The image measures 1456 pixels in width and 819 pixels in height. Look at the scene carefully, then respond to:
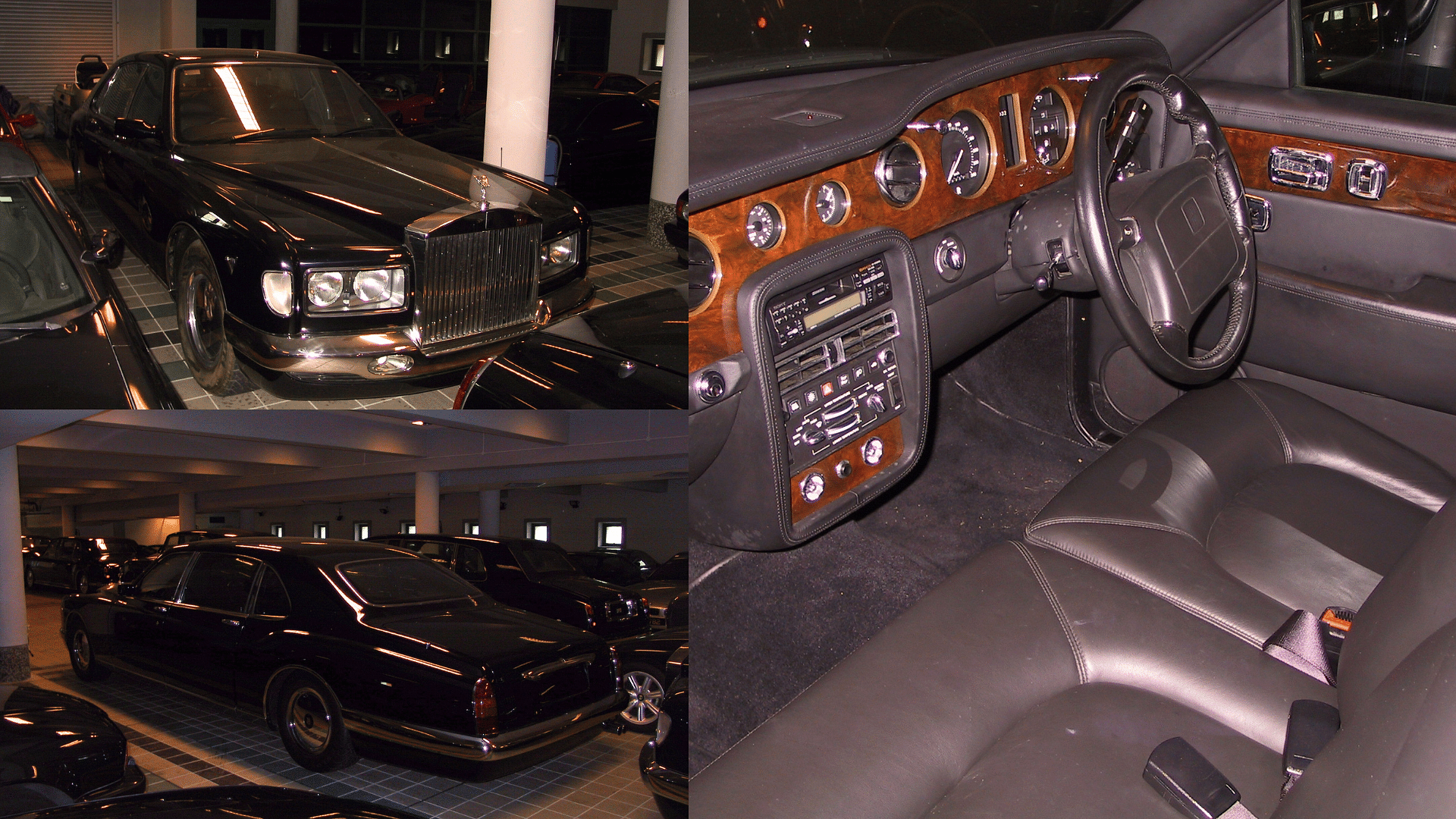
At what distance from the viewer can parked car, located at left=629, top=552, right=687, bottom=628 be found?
3.97 feet

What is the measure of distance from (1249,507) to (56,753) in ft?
6.05

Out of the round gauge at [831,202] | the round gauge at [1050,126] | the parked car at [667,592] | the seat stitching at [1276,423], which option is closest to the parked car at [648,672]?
the parked car at [667,592]

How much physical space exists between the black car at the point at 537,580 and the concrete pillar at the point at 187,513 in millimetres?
210

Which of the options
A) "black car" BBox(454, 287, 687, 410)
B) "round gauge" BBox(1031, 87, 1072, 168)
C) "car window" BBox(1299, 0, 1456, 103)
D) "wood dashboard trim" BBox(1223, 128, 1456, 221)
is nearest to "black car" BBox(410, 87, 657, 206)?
"black car" BBox(454, 287, 687, 410)

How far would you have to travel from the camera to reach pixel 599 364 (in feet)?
3.36

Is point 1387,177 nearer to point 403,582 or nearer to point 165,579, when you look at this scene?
point 403,582

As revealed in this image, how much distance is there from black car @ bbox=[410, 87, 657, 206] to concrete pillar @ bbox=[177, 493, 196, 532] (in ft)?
1.73

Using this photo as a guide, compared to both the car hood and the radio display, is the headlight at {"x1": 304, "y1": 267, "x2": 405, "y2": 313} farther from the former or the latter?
the radio display

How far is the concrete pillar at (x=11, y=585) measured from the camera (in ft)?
3.72

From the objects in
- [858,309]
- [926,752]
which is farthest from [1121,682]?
[858,309]

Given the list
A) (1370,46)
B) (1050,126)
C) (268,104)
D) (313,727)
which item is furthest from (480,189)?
(1370,46)

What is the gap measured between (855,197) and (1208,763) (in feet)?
2.83

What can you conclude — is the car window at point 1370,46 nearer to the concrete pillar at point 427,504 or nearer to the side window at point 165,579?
the concrete pillar at point 427,504

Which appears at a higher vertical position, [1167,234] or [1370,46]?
[1370,46]
